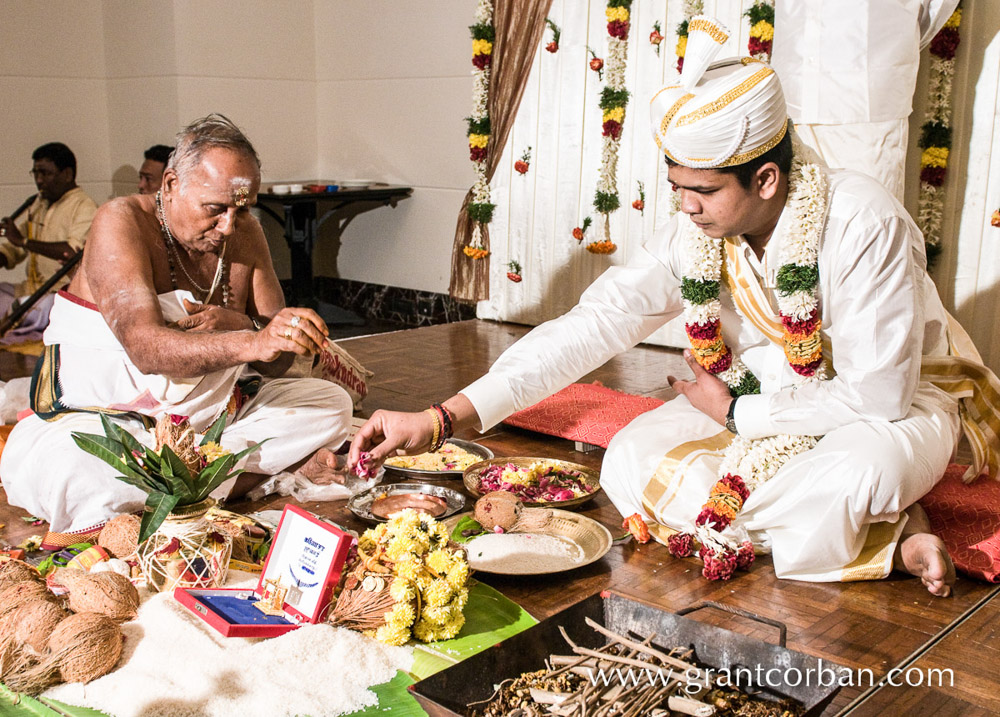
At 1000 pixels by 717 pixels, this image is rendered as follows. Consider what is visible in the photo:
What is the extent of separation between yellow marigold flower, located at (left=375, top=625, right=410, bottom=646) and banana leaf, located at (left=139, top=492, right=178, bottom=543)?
53cm

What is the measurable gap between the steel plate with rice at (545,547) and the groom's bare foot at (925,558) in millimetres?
784

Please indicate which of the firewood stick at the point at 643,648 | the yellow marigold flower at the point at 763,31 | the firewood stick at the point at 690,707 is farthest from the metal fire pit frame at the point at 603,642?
the yellow marigold flower at the point at 763,31

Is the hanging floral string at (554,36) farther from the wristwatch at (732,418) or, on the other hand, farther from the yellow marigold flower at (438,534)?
the yellow marigold flower at (438,534)

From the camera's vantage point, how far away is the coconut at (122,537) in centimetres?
243

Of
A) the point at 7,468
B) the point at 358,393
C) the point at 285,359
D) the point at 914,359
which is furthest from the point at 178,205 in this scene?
the point at 914,359

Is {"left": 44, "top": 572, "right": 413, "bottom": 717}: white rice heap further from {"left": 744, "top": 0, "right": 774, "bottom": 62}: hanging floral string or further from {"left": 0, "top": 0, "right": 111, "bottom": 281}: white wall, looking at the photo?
{"left": 0, "top": 0, "right": 111, "bottom": 281}: white wall

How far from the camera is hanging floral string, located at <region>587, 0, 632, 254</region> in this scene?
6.30 metres

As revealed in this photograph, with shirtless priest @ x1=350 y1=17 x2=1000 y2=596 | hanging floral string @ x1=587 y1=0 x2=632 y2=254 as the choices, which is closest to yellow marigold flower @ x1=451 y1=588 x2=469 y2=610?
shirtless priest @ x1=350 y1=17 x2=1000 y2=596

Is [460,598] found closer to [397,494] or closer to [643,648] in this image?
[643,648]

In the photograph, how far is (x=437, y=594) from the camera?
2197 mm

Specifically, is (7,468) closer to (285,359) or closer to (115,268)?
(115,268)

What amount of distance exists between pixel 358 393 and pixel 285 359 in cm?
87

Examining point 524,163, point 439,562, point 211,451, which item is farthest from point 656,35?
point 439,562

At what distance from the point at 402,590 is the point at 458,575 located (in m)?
0.14
